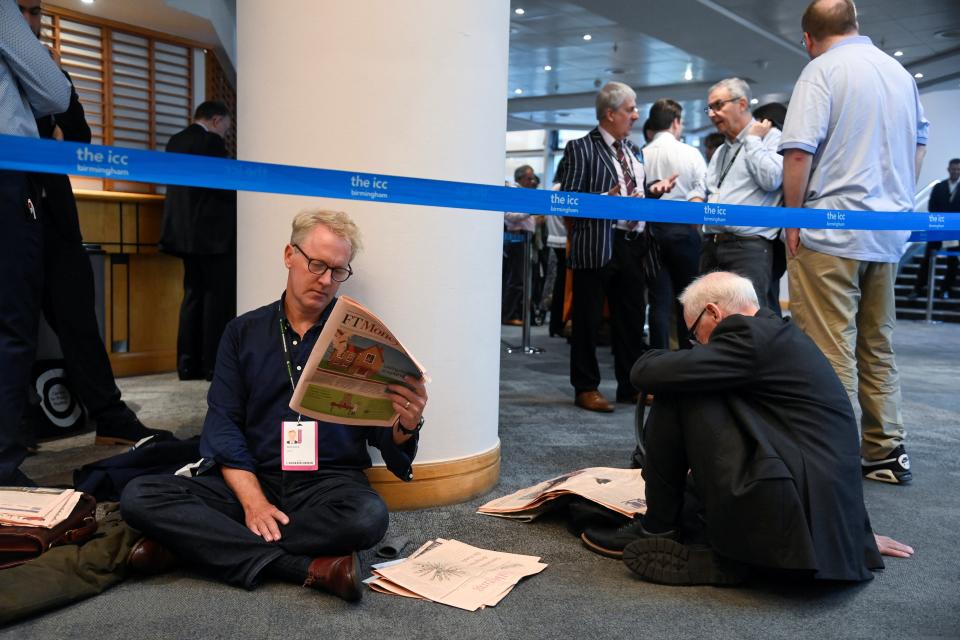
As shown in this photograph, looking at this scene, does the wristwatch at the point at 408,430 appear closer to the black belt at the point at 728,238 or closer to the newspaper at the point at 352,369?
the newspaper at the point at 352,369

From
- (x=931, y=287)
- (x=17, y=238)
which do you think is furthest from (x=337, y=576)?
(x=931, y=287)

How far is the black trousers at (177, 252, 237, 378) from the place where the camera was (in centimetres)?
504

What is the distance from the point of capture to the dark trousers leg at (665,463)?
2.18 meters

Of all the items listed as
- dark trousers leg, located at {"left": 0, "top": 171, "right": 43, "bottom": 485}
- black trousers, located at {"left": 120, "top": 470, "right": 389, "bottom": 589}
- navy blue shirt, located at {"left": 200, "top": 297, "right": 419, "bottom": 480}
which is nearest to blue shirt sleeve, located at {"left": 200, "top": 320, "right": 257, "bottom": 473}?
navy blue shirt, located at {"left": 200, "top": 297, "right": 419, "bottom": 480}

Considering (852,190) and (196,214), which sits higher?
(852,190)

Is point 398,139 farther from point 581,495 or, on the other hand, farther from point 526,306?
point 526,306

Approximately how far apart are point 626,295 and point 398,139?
230 centimetres

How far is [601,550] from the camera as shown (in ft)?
7.69

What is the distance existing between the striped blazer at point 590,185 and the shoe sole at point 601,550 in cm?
217

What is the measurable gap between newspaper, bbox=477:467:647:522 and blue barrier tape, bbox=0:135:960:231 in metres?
0.88

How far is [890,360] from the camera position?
3209mm

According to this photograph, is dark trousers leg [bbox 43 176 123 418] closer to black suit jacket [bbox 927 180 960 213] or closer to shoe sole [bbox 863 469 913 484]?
shoe sole [bbox 863 469 913 484]

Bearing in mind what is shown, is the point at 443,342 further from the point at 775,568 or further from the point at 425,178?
the point at 775,568

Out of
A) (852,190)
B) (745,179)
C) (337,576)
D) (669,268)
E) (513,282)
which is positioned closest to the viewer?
(337,576)
